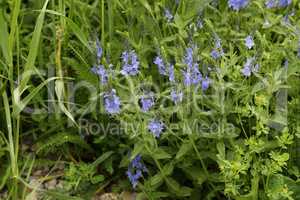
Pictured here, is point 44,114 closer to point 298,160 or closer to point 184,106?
point 184,106

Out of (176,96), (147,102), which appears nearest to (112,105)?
(147,102)

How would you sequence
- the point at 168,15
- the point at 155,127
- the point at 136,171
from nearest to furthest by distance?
the point at 155,127 → the point at 136,171 → the point at 168,15

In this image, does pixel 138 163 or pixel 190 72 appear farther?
pixel 138 163

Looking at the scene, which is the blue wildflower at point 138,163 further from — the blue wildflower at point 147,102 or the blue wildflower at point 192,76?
the blue wildflower at point 192,76

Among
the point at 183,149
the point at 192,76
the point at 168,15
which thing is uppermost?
the point at 168,15

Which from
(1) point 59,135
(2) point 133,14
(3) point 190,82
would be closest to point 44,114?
(1) point 59,135

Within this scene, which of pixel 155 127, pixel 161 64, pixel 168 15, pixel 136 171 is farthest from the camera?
pixel 168 15

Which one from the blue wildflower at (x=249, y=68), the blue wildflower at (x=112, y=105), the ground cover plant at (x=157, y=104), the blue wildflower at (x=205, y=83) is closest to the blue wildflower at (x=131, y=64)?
the ground cover plant at (x=157, y=104)

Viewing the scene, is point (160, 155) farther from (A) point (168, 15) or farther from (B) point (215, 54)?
(A) point (168, 15)

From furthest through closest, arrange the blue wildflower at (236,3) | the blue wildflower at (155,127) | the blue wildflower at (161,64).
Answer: the blue wildflower at (236,3) → the blue wildflower at (161,64) → the blue wildflower at (155,127)
